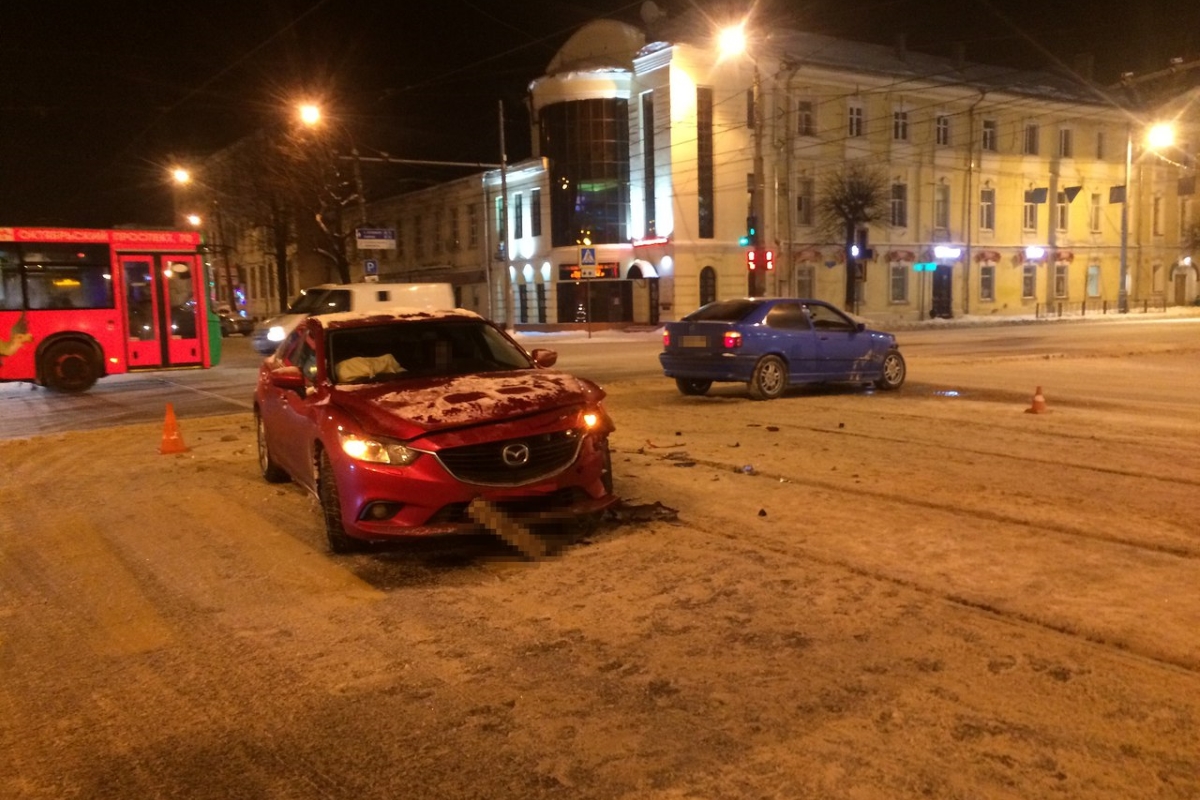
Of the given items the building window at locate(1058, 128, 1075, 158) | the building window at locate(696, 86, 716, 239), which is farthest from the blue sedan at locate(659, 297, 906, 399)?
the building window at locate(1058, 128, 1075, 158)

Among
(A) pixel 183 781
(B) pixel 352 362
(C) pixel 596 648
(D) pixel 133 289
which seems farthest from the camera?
(D) pixel 133 289

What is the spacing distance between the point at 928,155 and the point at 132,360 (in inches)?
1563

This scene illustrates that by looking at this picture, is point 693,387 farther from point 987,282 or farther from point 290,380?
point 987,282

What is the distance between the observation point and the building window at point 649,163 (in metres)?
42.6

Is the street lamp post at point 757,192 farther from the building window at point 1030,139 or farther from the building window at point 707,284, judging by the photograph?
the building window at point 1030,139

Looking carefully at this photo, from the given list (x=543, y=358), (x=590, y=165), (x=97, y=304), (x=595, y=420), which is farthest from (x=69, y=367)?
(x=590, y=165)

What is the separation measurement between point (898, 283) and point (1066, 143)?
46.1ft

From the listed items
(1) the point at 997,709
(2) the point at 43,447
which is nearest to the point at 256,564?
(1) the point at 997,709

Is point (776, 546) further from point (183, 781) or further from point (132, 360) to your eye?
point (132, 360)

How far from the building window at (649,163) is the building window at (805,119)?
6.68 meters

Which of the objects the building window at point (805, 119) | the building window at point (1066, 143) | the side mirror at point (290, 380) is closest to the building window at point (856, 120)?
the building window at point (805, 119)

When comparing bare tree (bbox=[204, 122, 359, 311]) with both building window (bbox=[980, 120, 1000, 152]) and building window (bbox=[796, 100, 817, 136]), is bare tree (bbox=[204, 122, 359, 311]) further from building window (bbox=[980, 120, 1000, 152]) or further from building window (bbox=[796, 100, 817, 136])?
building window (bbox=[980, 120, 1000, 152])

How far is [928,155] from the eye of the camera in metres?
47.4

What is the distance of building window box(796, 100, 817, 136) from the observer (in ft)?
143
